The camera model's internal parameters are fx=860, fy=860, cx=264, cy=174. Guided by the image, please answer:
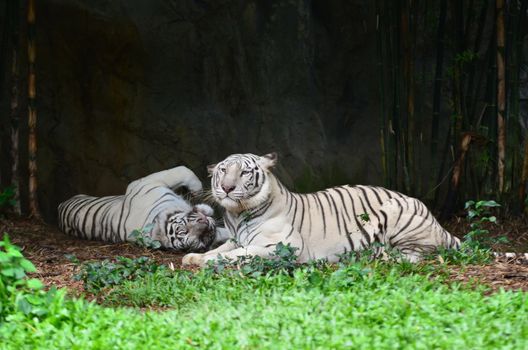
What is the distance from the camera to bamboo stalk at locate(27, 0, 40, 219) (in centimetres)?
910

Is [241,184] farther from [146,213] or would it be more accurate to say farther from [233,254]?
[146,213]

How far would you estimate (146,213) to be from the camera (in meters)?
9.02

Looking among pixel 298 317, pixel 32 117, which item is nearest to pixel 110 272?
pixel 298 317

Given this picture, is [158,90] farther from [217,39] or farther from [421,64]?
[421,64]

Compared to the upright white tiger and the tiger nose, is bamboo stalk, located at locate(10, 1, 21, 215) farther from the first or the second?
the tiger nose

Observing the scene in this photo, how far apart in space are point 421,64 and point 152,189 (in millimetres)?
3401

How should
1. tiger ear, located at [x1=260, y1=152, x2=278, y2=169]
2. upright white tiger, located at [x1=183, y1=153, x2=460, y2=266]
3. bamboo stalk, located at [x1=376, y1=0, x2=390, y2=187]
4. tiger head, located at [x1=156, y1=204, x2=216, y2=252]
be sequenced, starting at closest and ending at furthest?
upright white tiger, located at [x1=183, y1=153, x2=460, y2=266] < tiger ear, located at [x1=260, y1=152, x2=278, y2=169] < tiger head, located at [x1=156, y1=204, x2=216, y2=252] < bamboo stalk, located at [x1=376, y1=0, x2=390, y2=187]

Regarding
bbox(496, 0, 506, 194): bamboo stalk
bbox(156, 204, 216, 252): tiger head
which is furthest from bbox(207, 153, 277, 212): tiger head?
bbox(496, 0, 506, 194): bamboo stalk

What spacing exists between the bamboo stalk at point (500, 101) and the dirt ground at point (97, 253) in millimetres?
558

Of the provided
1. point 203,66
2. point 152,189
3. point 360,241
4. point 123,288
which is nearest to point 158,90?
point 203,66

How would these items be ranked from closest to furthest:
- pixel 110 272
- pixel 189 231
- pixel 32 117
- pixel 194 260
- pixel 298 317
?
pixel 298 317
pixel 110 272
pixel 194 260
pixel 189 231
pixel 32 117

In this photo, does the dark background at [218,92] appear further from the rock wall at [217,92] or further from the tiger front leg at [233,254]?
the tiger front leg at [233,254]

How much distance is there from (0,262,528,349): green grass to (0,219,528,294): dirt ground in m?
0.42

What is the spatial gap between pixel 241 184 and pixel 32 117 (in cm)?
309
